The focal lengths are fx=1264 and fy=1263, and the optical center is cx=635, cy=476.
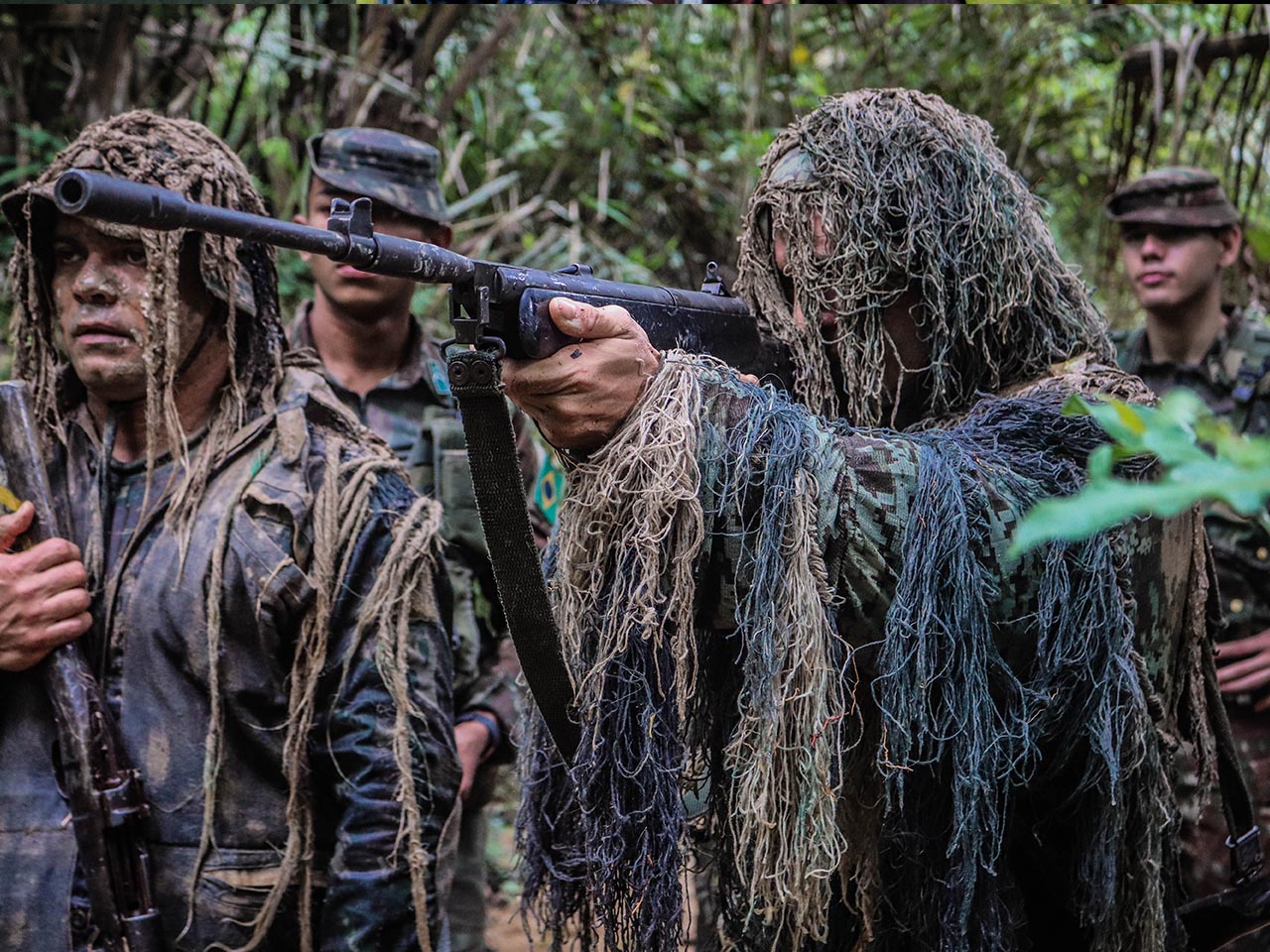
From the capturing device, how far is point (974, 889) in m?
1.97

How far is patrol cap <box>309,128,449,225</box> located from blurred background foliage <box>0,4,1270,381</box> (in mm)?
1565

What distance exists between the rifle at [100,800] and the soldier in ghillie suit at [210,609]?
4 centimetres

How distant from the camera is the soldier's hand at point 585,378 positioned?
1.77m

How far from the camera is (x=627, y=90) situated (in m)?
6.56

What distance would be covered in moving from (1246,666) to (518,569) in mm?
3131

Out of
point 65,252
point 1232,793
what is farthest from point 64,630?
point 1232,793

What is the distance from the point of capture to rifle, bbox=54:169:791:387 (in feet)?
4.96

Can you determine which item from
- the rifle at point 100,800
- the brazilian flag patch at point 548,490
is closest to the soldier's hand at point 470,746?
the brazilian flag patch at point 548,490

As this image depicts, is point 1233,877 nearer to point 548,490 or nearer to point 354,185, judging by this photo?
point 548,490

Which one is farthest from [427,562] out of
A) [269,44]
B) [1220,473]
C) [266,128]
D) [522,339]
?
[269,44]

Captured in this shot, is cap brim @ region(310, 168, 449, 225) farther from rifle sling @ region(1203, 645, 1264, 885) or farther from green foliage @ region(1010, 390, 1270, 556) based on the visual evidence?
green foliage @ region(1010, 390, 1270, 556)

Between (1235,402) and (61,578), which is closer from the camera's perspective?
(61,578)

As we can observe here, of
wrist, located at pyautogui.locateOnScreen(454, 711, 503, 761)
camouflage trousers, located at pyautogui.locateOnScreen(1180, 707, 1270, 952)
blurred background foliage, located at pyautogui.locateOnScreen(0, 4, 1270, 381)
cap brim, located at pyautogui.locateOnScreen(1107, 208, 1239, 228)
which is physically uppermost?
blurred background foliage, located at pyautogui.locateOnScreen(0, 4, 1270, 381)

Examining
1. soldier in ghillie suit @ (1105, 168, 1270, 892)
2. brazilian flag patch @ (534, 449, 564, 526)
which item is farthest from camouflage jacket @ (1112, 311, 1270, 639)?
brazilian flag patch @ (534, 449, 564, 526)
